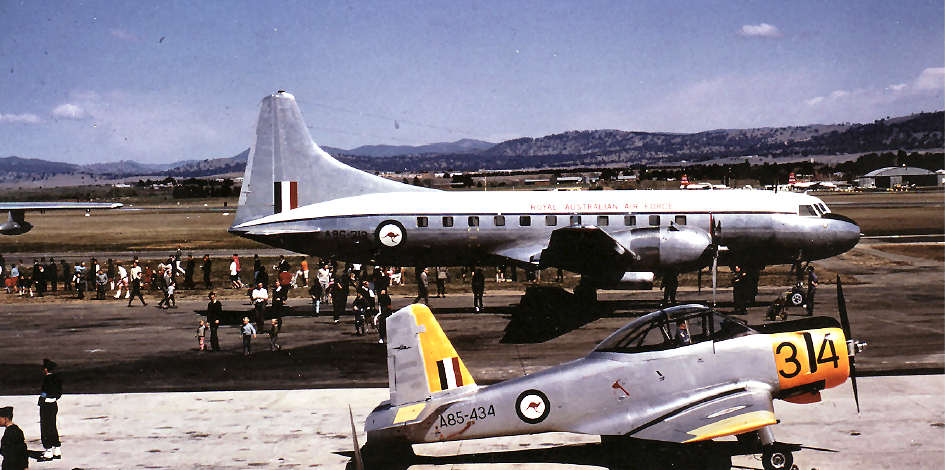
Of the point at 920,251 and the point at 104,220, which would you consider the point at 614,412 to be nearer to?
the point at 920,251

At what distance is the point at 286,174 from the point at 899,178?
14551 centimetres

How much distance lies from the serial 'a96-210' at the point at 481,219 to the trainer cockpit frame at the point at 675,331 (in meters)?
16.2

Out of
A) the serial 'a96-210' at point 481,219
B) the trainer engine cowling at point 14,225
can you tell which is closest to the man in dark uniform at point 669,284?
the serial 'a96-210' at point 481,219

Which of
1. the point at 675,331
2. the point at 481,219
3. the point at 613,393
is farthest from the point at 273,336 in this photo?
the point at 675,331

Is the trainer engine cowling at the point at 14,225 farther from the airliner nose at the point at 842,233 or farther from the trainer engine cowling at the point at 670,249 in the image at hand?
the airliner nose at the point at 842,233

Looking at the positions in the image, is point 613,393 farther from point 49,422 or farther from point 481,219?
point 481,219

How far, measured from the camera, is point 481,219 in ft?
104

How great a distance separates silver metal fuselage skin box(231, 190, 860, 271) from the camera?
31.0 metres

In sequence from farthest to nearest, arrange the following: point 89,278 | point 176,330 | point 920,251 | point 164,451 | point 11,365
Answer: point 920,251, point 89,278, point 176,330, point 11,365, point 164,451

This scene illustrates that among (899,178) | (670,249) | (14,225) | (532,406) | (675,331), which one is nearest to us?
(532,406)

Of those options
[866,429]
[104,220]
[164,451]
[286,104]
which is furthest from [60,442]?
[104,220]

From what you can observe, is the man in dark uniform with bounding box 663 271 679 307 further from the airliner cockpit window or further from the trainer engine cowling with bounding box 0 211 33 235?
the trainer engine cowling with bounding box 0 211 33 235

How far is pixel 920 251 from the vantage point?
50.6 m

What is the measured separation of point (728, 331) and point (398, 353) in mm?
5973
